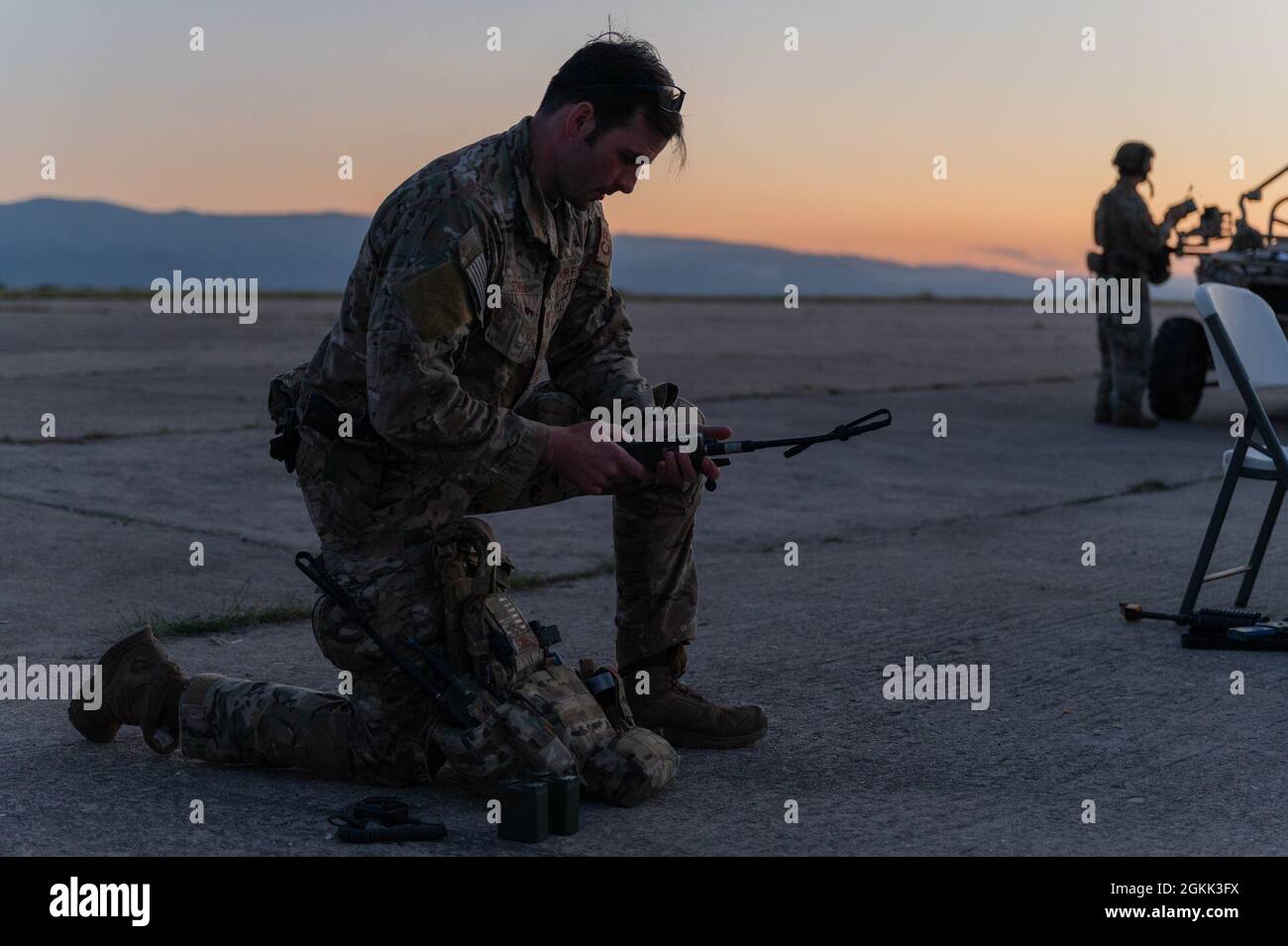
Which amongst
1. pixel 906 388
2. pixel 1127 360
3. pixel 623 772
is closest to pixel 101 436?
pixel 623 772

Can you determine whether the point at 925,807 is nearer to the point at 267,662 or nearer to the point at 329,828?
the point at 329,828

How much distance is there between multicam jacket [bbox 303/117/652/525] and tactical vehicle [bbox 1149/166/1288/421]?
992 cm

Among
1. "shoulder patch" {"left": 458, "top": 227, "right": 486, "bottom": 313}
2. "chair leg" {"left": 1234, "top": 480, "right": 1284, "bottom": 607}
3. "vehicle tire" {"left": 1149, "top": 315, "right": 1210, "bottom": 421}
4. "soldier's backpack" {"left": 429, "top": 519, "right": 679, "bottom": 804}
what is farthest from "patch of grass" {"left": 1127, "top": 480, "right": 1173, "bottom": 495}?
"shoulder patch" {"left": 458, "top": 227, "right": 486, "bottom": 313}

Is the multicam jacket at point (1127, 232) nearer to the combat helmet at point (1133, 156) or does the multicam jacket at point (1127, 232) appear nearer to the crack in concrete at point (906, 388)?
the combat helmet at point (1133, 156)

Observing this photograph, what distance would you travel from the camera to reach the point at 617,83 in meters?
3.71

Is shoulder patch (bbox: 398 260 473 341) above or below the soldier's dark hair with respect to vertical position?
below

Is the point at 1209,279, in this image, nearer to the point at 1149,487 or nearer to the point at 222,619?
the point at 1149,487

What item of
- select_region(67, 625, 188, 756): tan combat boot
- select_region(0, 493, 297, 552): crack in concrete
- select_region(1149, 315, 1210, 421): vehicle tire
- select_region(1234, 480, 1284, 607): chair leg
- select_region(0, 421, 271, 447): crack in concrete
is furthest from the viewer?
select_region(1149, 315, 1210, 421): vehicle tire

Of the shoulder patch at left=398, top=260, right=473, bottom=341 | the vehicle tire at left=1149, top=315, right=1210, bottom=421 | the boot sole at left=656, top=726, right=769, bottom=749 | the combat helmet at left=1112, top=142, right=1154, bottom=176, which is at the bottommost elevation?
the boot sole at left=656, top=726, right=769, bottom=749

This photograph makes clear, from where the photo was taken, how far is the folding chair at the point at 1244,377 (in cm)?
535

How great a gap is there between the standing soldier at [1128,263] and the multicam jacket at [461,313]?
9194 millimetres

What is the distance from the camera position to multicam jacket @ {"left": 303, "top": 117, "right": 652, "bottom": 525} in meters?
3.59

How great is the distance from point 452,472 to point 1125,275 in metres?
10.0

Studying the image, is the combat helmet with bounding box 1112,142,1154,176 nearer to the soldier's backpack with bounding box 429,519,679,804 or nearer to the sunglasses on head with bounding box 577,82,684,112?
the sunglasses on head with bounding box 577,82,684,112
